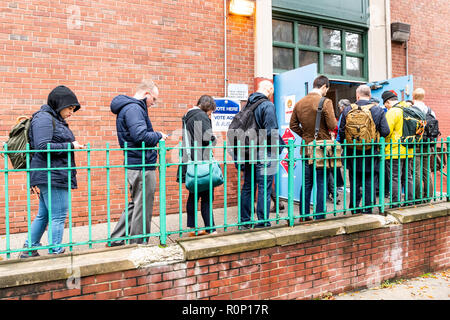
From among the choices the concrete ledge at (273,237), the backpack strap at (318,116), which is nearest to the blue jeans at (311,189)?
the concrete ledge at (273,237)

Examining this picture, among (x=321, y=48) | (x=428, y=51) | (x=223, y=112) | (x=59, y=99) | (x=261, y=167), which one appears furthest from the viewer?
(x=428, y=51)

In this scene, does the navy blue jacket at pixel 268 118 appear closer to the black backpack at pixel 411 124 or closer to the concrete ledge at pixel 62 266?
the concrete ledge at pixel 62 266

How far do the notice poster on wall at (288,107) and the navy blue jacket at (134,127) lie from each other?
3.20 m

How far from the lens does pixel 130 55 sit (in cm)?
530

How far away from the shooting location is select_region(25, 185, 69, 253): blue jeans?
10.5 ft

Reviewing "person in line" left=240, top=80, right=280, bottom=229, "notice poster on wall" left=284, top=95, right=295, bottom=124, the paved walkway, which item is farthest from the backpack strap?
"notice poster on wall" left=284, top=95, right=295, bottom=124

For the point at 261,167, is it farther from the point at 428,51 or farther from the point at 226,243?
the point at 428,51

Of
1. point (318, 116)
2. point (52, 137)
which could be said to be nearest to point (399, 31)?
point (318, 116)

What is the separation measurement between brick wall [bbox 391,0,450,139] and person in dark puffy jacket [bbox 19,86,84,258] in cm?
713

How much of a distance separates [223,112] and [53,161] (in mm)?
3321

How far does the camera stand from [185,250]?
10.3 ft

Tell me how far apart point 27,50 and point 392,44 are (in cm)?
713

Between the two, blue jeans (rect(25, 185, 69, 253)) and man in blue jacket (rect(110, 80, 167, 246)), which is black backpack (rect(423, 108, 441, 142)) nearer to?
man in blue jacket (rect(110, 80, 167, 246))
